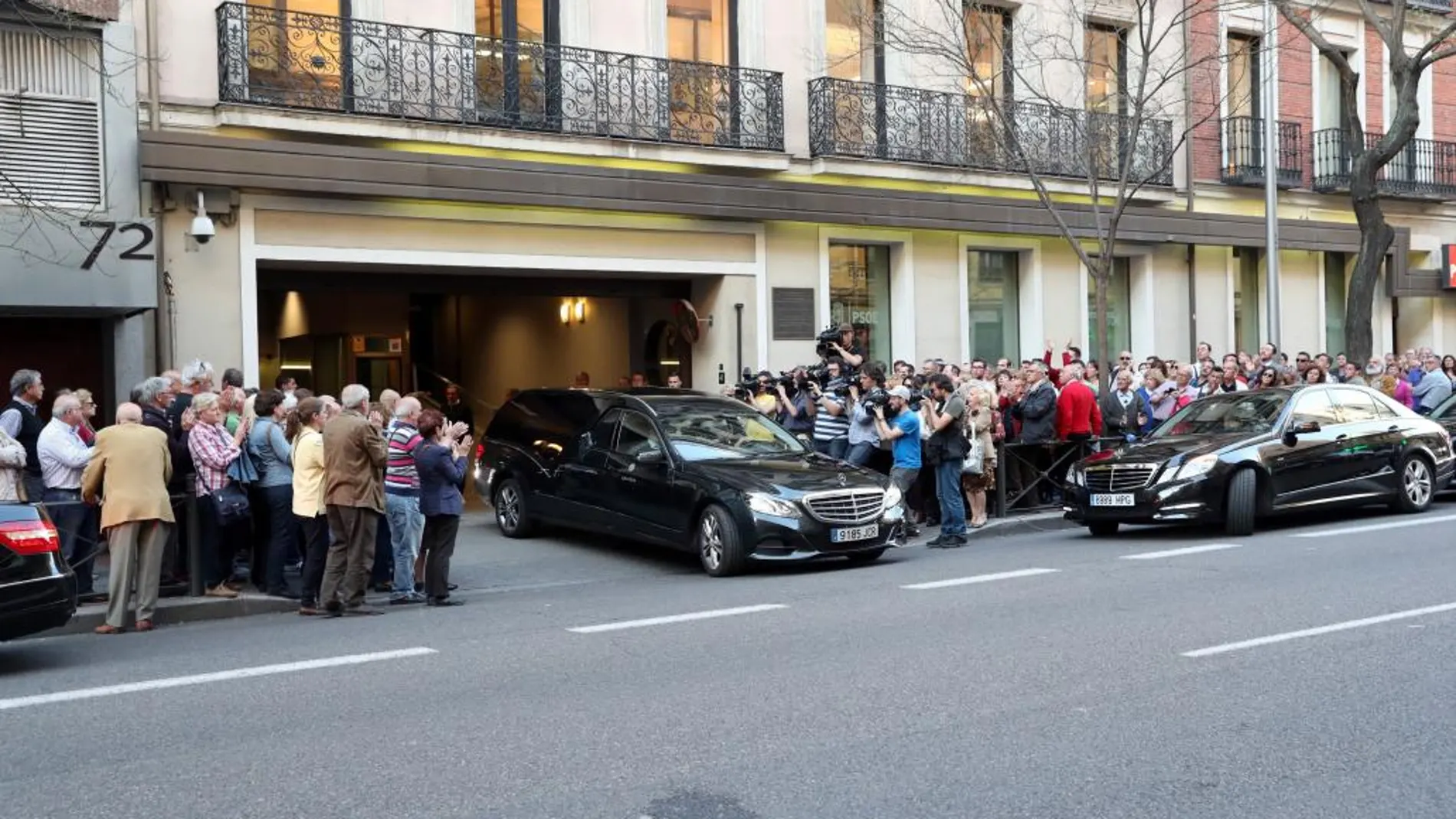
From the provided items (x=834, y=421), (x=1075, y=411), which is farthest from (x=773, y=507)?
(x=1075, y=411)

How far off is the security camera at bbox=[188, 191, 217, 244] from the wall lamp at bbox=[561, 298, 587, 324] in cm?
730

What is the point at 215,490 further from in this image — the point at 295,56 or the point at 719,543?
the point at 295,56

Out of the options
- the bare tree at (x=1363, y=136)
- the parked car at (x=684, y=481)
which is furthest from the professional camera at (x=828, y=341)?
the bare tree at (x=1363, y=136)

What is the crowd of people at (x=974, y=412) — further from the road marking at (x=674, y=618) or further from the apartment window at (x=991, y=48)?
the apartment window at (x=991, y=48)

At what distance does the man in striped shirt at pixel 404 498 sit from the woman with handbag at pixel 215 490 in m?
1.13

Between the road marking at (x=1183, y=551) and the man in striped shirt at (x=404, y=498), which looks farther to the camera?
the road marking at (x=1183, y=551)

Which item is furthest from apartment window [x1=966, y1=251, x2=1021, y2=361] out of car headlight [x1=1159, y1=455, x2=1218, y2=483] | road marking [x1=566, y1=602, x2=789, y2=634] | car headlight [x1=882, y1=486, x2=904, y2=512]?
road marking [x1=566, y1=602, x2=789, y2=634]

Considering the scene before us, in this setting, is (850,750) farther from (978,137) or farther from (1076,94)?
(1076,94)

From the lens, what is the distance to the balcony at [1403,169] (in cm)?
2661

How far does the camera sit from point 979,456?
15898 millimetres

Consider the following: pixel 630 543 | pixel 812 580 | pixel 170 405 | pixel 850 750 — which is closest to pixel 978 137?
pixel 630 543

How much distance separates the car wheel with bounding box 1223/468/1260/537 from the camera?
14578mm

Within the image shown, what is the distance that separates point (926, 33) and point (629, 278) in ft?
17.9

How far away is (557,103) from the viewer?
18.8m
